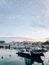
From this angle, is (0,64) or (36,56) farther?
(36,56)

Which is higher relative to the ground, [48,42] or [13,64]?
[48,42]

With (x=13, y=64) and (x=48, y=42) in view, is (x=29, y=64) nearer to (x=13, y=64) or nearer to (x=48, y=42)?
(x=13, y=64)

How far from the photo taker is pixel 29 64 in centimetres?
2422

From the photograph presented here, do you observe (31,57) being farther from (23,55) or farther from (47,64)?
(47,64)

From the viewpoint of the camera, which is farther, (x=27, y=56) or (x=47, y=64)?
(x=27, y=56)

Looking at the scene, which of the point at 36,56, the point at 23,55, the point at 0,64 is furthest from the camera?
the point at 23,55

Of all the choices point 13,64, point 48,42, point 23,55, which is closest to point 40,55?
point 23,55

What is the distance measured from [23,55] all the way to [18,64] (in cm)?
1060

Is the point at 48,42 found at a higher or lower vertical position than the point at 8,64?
higher

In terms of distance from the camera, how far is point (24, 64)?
78.9 ft

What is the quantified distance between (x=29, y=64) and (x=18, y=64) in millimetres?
1922

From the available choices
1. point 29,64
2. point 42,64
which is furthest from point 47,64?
point 29,64

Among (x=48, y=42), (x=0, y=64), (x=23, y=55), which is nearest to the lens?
(x=0, y=64)

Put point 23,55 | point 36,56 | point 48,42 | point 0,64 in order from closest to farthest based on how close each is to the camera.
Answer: point 0,64
point 36,56
point 23,55
point 48,42
